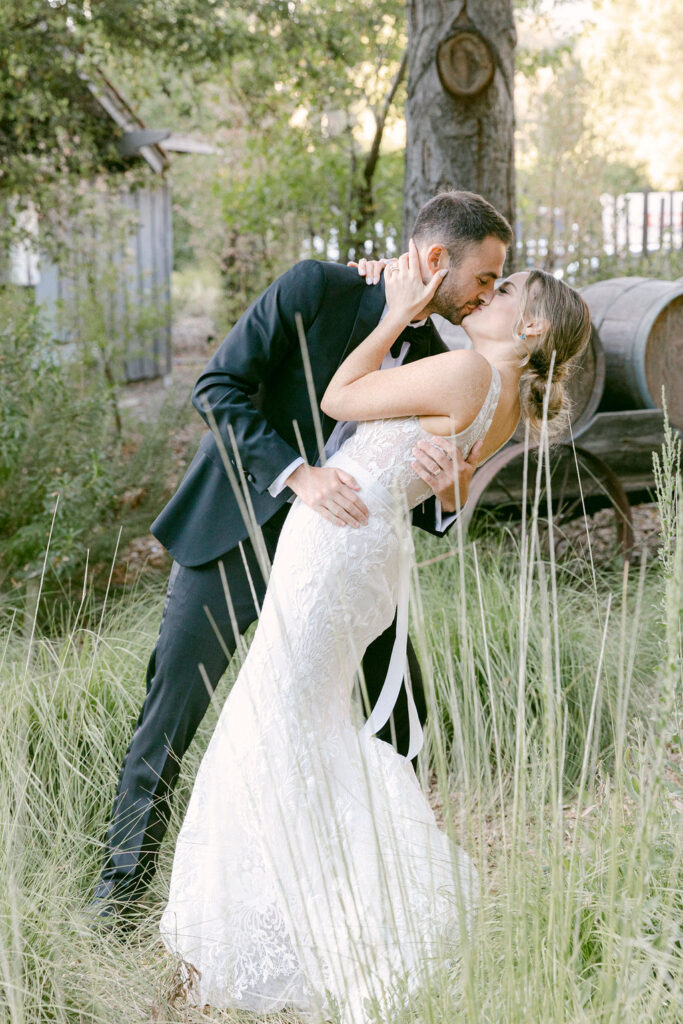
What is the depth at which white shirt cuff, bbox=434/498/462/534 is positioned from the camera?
2.70m

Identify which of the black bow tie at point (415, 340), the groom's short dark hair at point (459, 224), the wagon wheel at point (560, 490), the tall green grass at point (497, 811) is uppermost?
the groom's short dark hair at point (459, 224)

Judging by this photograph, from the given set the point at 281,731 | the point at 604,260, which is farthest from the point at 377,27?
the point at 281,731

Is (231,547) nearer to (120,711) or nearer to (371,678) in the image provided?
(371,678)

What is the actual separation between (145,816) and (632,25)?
31233 mm

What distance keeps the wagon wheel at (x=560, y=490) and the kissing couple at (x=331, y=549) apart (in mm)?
1915

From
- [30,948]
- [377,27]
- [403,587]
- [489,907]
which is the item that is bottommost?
[30,948]

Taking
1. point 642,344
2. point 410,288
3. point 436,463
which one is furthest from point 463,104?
point 436,463

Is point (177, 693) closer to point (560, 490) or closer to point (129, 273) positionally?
point (560, 490)

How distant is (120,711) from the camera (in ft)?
11.6

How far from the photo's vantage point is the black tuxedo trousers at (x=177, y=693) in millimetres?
2811

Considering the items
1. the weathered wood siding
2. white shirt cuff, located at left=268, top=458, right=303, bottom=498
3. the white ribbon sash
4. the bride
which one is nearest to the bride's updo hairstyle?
the bride

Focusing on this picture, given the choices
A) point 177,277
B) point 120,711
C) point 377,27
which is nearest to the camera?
point 120,711

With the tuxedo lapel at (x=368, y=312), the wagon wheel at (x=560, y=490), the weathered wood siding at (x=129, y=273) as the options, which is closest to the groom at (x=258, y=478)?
the tuxedo lapel at (x=368, y=312)

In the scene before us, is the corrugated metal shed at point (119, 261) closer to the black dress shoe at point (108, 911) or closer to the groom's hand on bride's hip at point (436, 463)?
the black dress shoe at point (108, 911)
